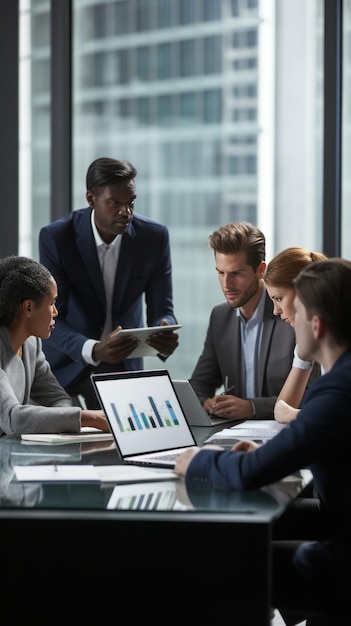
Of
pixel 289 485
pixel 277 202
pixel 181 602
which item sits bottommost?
pixel 181 602

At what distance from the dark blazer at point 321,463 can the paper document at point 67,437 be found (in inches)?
30.3

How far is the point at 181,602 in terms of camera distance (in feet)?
6.70

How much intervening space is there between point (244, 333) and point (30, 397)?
945 millimetres

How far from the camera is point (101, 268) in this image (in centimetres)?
413

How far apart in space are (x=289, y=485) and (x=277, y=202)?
2.76 meters

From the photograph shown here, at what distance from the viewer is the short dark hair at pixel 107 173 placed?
3975 millimetres

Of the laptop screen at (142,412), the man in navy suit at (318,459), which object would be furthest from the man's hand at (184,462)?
the laptop screen at (142,412)

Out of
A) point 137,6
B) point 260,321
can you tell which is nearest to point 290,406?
point 260,321

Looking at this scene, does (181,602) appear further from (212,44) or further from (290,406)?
(212,44)

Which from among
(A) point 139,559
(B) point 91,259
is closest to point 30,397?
(B) point 91,259

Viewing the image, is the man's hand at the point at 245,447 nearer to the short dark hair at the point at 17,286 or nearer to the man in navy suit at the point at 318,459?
the man in navy suit at the point at 318,459

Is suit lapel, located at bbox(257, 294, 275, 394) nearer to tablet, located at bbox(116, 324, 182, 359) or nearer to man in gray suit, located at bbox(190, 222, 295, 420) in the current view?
man in gray suit, located at bbox(190, 222, 295, 420)

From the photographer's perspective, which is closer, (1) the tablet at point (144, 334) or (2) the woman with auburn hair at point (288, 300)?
(2) the woman with auburn hair at point (288, 300)

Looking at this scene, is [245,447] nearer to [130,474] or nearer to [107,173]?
[130,474]
